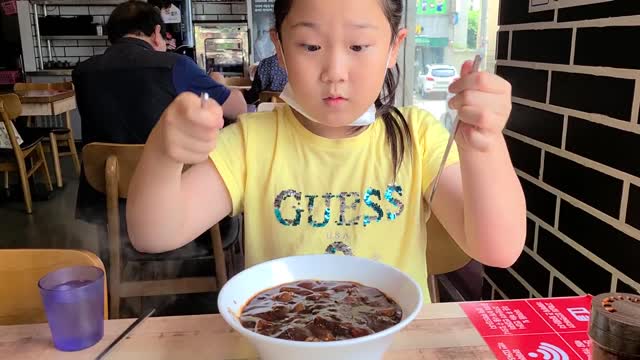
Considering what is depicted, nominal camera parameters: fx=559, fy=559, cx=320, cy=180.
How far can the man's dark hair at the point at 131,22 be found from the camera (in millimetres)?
2604

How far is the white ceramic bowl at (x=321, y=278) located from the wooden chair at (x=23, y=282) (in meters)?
0.47

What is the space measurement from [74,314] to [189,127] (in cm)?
33

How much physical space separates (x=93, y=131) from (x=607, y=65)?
201 centimetres

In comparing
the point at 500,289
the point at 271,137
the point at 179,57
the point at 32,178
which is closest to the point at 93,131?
the point at 179,57

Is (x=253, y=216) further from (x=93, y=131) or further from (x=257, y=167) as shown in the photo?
(x=93, y=131)

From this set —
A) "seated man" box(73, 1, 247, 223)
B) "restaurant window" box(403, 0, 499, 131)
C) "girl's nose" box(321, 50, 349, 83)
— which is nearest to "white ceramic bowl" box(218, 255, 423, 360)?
"girl's nose" box(321, 50, 349, 83)

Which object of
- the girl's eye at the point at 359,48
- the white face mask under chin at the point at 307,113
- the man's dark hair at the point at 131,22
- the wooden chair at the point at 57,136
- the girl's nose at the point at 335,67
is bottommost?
the wooden chair at the point at 57,136

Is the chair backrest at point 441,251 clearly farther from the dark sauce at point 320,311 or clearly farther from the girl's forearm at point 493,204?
the dark sauce at point 320,311

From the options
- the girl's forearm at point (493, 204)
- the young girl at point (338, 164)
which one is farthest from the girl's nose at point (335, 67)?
the girl's forearm at point (493, 204)

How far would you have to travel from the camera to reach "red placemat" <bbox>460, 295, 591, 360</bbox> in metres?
0.78

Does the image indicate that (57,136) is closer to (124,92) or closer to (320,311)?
(124,92)

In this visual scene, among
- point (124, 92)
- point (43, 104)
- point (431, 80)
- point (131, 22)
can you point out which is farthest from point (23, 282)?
point (43, 104)

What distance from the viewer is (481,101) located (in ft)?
2.31

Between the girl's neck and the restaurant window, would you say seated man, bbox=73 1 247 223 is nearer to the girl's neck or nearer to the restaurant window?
the girl's neck
